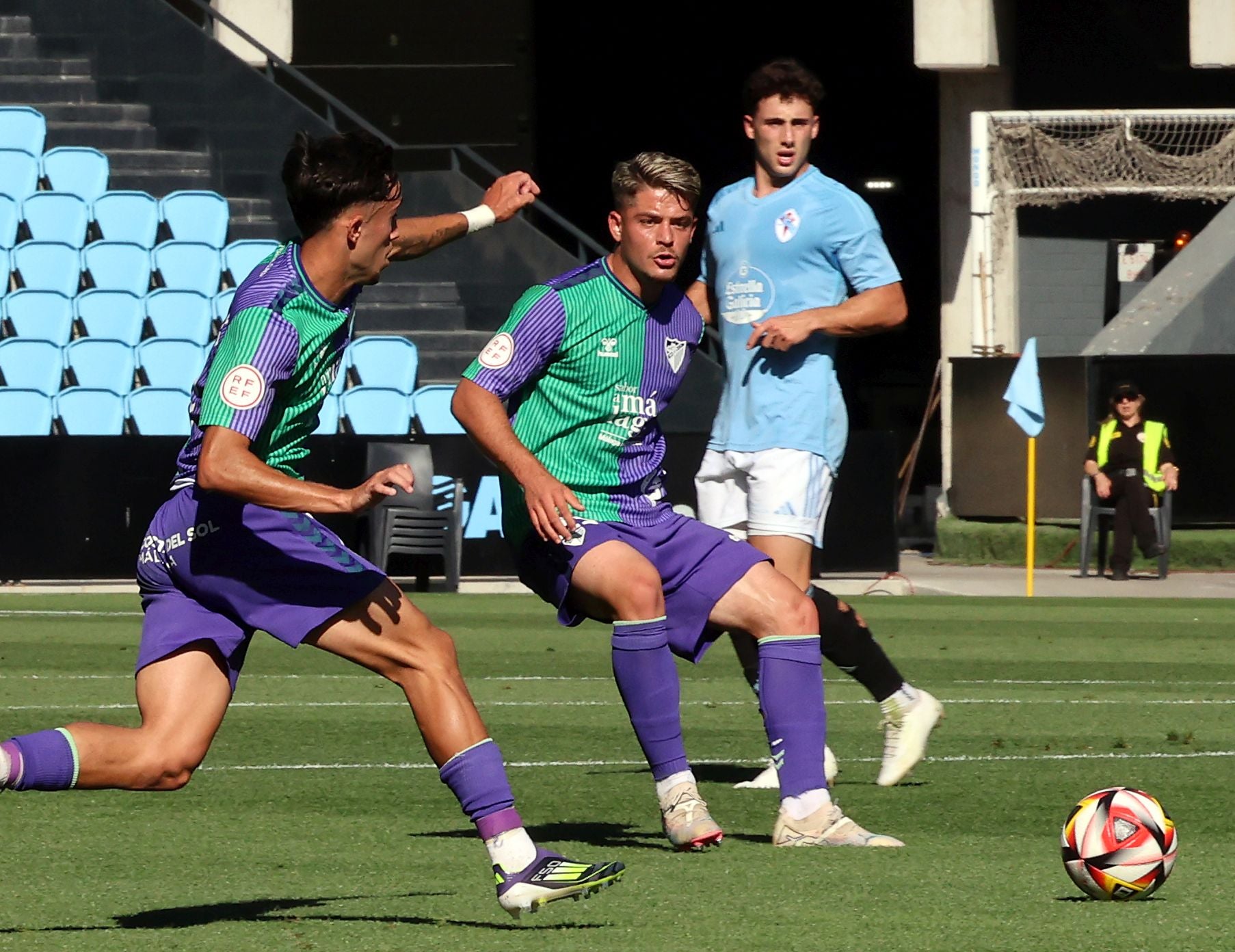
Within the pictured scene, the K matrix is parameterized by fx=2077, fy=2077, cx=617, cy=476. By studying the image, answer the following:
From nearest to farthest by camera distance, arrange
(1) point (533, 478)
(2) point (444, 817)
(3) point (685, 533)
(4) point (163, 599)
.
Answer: (4) point (163, 599), (1) point (533, 478), (3) point (685, 533), (2) point (444, 817)

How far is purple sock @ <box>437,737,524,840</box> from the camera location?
4.53 meters

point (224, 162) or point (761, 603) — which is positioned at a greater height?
point (224, 162)

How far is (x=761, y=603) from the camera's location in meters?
5.68

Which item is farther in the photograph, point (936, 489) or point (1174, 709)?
point (936, 489)

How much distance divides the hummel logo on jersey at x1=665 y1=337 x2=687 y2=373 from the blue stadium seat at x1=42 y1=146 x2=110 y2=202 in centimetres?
1627

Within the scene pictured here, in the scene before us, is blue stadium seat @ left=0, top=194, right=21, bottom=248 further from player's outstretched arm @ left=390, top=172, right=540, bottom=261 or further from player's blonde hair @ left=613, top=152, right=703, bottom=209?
player's blonde hair @ left=613, top=152, right=703, bottom=209

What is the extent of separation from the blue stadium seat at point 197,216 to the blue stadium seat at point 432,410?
3.22 metres

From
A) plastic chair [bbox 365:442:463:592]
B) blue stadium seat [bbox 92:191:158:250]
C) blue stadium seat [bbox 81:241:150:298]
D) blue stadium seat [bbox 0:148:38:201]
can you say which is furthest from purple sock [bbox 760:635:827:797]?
blue stadium seat [bbox 0:148:38:201]

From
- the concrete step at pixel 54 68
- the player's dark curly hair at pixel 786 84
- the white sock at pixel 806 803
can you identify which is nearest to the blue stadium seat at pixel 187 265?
the concrete step at pixel 54 68

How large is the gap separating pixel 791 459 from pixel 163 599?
238 cm

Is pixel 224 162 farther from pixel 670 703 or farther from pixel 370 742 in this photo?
pixel 670 703

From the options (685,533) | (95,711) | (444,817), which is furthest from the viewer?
(95,711)

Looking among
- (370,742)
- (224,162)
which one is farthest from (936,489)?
(370,742)

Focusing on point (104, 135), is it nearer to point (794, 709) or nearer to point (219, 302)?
point (219, 302)
